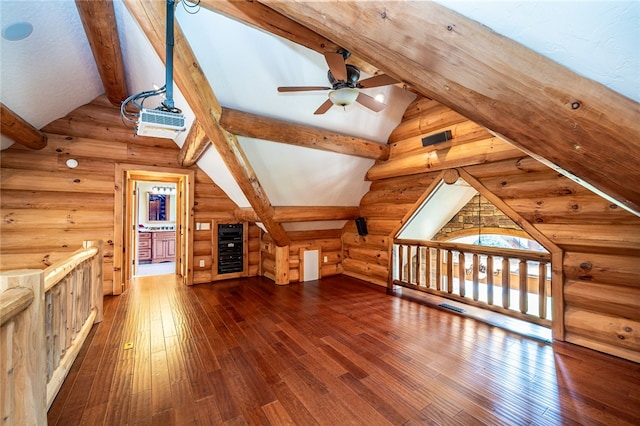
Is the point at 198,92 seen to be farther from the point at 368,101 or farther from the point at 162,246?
the point at 162,246

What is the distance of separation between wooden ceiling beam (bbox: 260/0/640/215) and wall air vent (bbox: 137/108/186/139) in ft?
3.97

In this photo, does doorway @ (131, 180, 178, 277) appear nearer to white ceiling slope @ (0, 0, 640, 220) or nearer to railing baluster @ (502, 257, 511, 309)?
white ceiling slope @ (0, 0, 640, 220)

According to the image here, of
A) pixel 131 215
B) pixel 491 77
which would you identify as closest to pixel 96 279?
pixel 131 215

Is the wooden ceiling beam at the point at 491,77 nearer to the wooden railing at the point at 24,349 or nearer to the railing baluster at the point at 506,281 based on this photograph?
the wooden railing at the point at 24,349

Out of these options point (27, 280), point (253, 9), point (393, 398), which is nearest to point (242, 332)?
point (393, 398)

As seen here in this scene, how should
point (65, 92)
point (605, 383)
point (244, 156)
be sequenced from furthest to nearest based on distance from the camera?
point (65, 92), point (244, 156), point (605, 383)

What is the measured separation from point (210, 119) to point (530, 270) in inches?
259

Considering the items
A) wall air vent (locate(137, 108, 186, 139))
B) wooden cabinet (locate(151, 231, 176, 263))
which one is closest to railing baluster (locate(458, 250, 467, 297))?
wall air vent (locate(137, 108, 186, 139))

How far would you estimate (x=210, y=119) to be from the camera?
2.79m

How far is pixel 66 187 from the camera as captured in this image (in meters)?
3.98

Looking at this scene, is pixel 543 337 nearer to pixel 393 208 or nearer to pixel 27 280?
pixel 393 208

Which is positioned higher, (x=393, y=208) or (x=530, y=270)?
(x=393, y=208)

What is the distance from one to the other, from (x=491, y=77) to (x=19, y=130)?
15.7 ft

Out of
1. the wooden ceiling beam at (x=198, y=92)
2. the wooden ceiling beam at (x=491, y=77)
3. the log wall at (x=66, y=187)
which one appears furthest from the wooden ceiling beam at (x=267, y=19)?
the log wall at (x=66, y=187)
